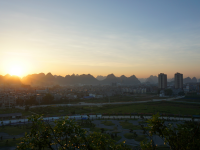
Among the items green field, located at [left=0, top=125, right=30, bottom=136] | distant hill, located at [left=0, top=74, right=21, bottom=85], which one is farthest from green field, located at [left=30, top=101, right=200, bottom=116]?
distant hill, located at [left=0, top=74, right=21, bottom=85]

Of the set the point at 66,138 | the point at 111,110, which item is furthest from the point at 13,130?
the point at 111,110

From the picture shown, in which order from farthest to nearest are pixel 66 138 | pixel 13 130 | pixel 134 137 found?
1. pixel 13 130
2. pixel 134 137
3. pixel 66 138

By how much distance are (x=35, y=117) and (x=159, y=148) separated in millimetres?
10199

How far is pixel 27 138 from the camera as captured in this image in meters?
3.26

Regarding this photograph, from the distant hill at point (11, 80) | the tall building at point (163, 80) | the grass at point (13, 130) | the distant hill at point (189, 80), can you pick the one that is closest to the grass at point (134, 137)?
the grass at point (13, 130)

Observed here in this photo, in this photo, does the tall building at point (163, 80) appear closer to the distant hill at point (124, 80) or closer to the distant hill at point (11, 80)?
the distant hill at point (11, 80)

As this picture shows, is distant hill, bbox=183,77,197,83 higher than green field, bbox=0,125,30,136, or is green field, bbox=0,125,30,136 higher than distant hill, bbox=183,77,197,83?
distant hill, bbox=183,77,197,83

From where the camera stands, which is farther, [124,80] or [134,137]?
[124,80]

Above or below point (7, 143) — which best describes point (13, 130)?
below

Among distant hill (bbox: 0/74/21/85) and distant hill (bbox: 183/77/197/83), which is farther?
distant hill (bbox: 183/77/197/83)

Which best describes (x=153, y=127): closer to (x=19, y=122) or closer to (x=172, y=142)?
(x=172, y=142)

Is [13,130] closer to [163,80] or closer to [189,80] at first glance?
[163,80]

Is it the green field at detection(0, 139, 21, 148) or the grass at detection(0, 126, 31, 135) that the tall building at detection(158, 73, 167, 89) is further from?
the green field at detection(0, 139, 21, 148)

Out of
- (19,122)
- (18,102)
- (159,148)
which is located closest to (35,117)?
(159,148)
